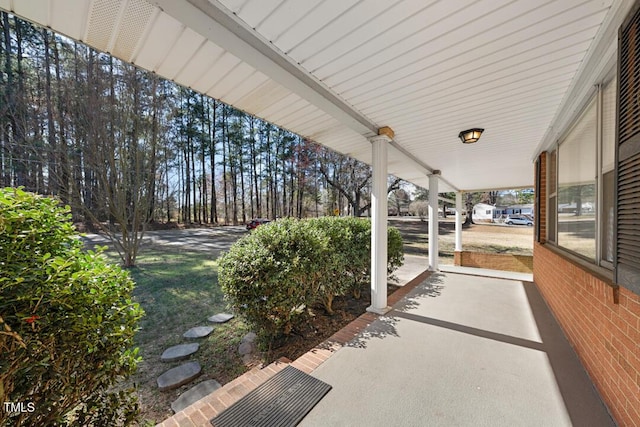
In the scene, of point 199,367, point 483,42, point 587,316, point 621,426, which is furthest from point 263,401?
point 483,42

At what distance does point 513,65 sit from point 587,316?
2.29 m

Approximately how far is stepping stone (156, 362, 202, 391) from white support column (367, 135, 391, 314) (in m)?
2.37

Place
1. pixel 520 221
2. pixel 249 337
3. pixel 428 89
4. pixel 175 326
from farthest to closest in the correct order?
pixel 520 221 < pixel 175 326 < pixel 249 337 < pixel 428 89

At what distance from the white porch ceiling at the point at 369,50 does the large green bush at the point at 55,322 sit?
1.27 m

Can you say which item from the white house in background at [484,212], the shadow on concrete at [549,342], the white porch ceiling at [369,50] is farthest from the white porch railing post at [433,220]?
the white house in background at [484,212]

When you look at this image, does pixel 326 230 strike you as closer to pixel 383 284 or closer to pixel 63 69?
pixel 383 284

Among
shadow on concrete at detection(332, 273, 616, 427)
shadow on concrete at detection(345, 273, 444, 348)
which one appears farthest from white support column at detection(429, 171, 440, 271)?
shadow on concrete at detection(332, 273, 616, 427)

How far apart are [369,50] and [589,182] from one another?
7.96 ft

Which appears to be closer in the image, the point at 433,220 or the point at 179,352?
the point at 179,352

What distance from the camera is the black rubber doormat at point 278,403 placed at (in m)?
1.69

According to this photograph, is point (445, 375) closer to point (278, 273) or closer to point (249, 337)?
point (278, 273)

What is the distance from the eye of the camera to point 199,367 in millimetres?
2875

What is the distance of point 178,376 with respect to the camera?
8.88 ft

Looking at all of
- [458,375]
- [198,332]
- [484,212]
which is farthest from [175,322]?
[484,212]
